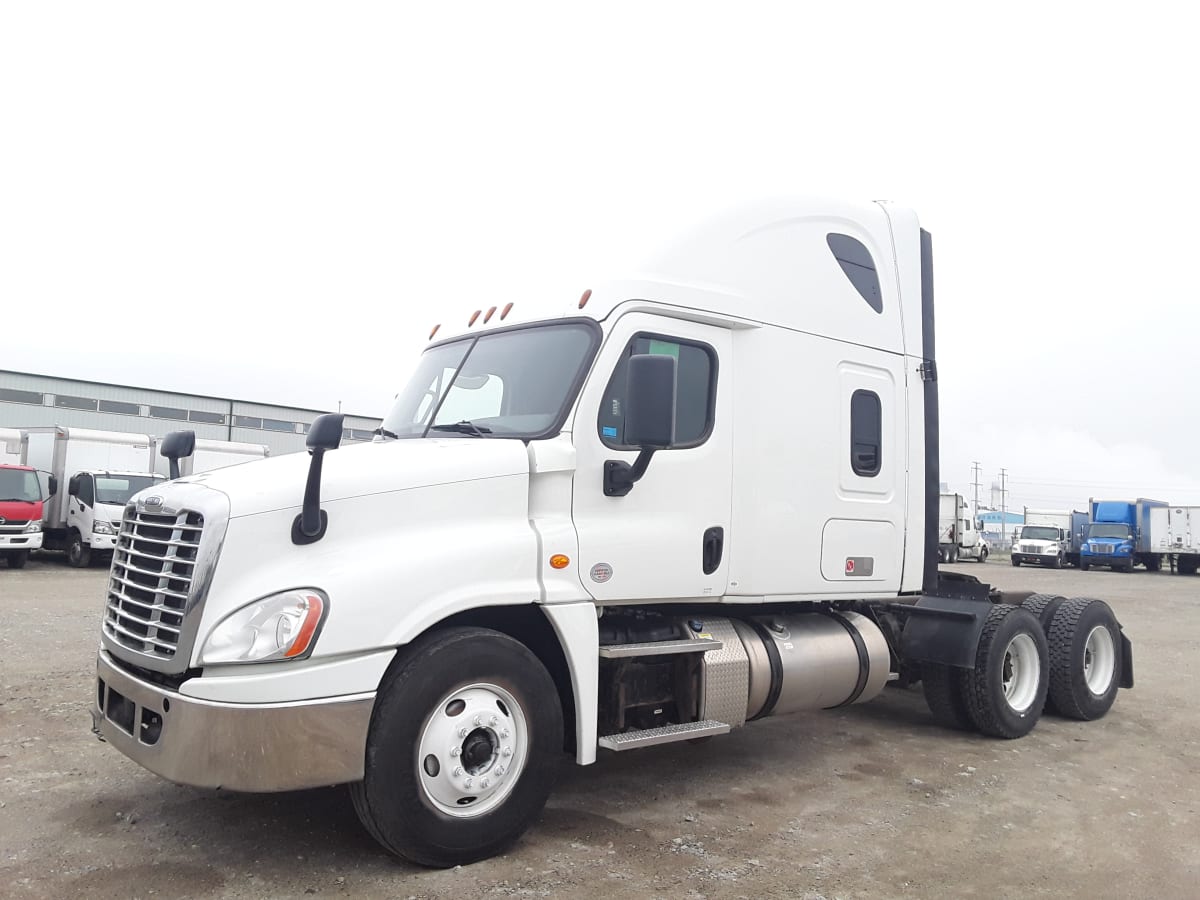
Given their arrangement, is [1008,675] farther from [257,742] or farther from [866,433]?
[257,742]

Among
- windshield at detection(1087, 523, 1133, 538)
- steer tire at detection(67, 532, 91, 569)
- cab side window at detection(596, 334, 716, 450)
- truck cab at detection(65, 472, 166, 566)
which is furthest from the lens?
windshield at detection(1087, 523, 1133, 538)

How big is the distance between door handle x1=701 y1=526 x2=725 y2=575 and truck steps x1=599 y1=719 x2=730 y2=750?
0.87m

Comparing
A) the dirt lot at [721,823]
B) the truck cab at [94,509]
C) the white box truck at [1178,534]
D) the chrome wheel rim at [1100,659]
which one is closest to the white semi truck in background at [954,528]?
the white box truck at [1178,534]

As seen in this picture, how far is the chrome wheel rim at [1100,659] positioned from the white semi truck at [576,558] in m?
1.21

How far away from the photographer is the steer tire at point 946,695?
7.35 metres

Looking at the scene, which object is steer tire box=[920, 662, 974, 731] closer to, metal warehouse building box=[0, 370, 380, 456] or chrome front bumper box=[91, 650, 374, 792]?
chrome front bumper box=[91, 650, 374, 792]

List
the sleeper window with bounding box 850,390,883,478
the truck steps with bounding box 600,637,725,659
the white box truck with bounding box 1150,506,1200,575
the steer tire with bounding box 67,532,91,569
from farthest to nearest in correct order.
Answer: the white box truck with bounding box 1150,506,1200,575, the steer tire with bounding box 67,532,91,569, the sleeper window with bounding box 850,390,883,478, the truck steps with bounding box 600,637,725,659

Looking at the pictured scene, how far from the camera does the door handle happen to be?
555 cm

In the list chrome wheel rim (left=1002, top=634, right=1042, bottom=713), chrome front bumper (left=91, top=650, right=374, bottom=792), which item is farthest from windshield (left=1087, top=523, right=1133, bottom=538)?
chrome front bumper (left=91, top=650, right=374, bottom=792)

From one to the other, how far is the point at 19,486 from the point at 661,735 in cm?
2049

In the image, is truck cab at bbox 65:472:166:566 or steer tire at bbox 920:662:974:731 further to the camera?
truck cab at bbox 65:472:166:566

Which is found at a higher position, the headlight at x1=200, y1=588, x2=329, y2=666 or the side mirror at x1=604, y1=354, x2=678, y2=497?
the side mirror at x1=604, y1=354, x2=678, y2=497

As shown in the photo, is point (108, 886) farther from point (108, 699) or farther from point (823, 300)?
point (823, 300)

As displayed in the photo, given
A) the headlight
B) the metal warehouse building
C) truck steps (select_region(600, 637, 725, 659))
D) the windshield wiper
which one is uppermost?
the metal warehouse building
